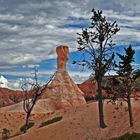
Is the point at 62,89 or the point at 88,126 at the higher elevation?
the point at 62,89

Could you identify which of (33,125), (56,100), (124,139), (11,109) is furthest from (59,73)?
(124,139)

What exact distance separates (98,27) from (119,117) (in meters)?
9.78

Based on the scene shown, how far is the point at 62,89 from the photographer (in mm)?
70062

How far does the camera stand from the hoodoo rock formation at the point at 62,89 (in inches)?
2726

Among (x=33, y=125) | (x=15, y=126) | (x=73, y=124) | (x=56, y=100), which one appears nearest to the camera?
(x=73, y=124)

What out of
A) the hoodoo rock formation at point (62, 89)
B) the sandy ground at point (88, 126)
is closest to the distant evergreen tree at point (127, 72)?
the sandy ground at point (88, 126)

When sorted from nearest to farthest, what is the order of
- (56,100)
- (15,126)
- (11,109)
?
(15,126), (56,100), (11,109)

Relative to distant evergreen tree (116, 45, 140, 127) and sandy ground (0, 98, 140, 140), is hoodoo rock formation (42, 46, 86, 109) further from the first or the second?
distant evergreen tree (116, 45, 140, 127)

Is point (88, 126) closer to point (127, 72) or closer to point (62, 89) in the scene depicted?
point (127, 72)

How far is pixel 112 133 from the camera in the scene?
4088 centimetres

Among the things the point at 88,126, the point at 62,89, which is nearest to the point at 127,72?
the point at 88,126

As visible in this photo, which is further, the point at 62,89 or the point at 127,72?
the point at 62,89

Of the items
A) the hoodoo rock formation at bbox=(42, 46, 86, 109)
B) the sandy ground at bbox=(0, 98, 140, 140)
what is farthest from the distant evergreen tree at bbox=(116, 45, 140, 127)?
the hoodoo rock formation at bbox=(42, 46, 86, 109)

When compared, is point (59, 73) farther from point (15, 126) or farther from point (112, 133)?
point (112, 133)
